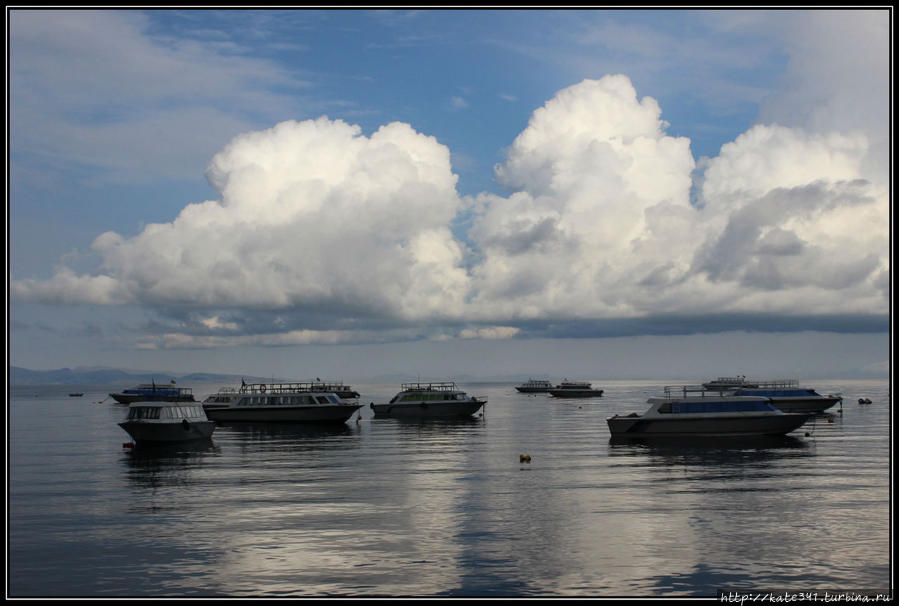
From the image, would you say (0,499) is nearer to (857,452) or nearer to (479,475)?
(479,475)

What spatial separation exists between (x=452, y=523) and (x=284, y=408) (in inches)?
2591

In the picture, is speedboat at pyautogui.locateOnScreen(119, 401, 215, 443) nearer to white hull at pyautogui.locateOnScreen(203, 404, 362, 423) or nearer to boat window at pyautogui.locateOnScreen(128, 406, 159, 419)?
boat window at pyautogui.locateOnScreen(128, 406, 159, 419)

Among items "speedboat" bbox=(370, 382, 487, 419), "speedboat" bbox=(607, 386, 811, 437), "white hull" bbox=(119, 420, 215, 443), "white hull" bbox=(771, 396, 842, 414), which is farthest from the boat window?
"white hull" bbox=(771, 396, 842, 414)

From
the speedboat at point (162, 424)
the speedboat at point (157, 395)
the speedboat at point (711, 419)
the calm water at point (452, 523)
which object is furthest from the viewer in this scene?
the speedboat at point (157, 395)

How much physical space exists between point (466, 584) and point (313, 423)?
74716mm

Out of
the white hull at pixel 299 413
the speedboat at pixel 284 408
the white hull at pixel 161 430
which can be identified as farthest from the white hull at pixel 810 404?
the white hull at pixel 161 430

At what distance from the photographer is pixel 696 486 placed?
42281 millimetres

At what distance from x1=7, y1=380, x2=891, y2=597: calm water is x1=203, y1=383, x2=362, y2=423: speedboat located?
32.5 m

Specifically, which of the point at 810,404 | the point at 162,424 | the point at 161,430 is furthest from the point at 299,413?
the point at 810,404

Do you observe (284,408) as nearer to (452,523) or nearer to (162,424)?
(162,424)

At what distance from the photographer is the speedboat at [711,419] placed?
68.2 m

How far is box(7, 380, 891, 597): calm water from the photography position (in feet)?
80.8

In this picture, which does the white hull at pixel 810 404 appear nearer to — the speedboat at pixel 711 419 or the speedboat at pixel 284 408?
the speedboat at pixel 711 419

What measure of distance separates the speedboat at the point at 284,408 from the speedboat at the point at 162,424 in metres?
25.7
